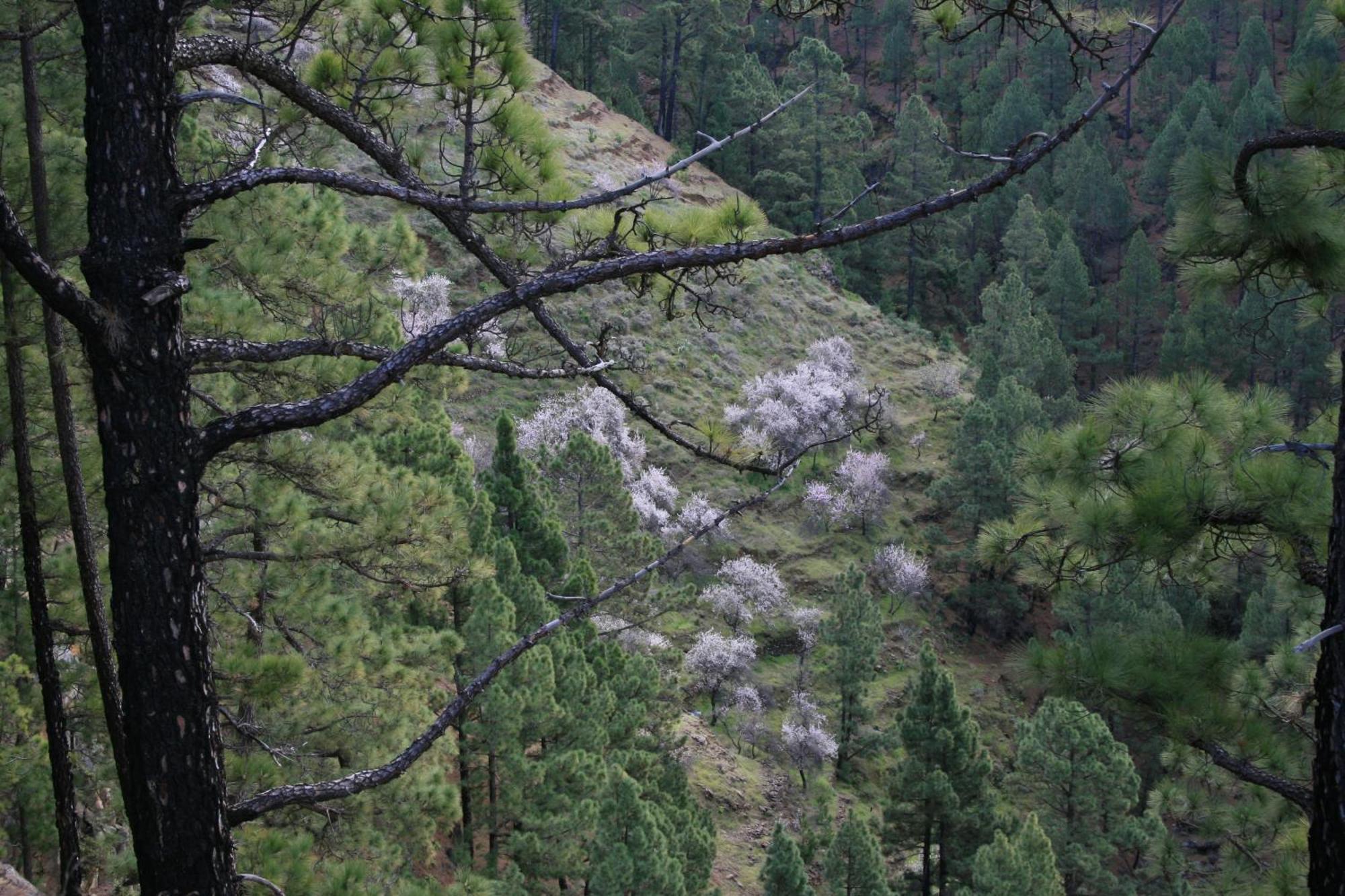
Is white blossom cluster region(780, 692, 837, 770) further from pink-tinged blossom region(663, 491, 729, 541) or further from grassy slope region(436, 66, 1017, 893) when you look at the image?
pink-tinged blossom region(663, 491, 729, 541)

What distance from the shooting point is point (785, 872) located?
49.9 feet

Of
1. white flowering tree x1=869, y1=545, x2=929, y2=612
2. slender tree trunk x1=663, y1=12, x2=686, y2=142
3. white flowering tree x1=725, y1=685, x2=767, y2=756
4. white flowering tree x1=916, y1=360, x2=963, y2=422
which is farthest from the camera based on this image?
slender tree trunk x1=663, y1=12, x2=686, y2=142

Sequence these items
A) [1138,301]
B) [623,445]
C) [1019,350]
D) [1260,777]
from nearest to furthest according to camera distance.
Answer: [1260,777], [623,445], [1019,350], [1138,301]

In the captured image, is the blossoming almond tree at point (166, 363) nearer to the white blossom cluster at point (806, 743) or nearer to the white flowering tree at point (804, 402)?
the white blossom cluster at point (806, 743)

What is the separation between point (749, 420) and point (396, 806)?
906 inches

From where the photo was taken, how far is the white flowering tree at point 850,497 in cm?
3083

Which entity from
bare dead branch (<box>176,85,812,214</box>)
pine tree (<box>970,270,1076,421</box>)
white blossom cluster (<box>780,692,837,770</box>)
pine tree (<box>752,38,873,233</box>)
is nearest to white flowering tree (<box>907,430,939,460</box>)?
pine tree (<box>970,270,1076,421</box>)

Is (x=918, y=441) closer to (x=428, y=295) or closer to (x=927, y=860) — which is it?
(x=428, y=295)

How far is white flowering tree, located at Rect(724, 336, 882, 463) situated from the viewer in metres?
31.0

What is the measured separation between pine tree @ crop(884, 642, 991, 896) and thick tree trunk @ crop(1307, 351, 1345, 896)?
1628cm

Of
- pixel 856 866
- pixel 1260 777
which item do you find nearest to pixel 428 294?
pixel 856 866

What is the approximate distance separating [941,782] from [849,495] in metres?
12.7

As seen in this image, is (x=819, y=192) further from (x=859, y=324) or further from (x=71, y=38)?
(x=71, y=38)

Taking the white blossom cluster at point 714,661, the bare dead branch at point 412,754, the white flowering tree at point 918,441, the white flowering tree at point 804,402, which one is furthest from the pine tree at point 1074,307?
the bare dead branch at point 412,754
